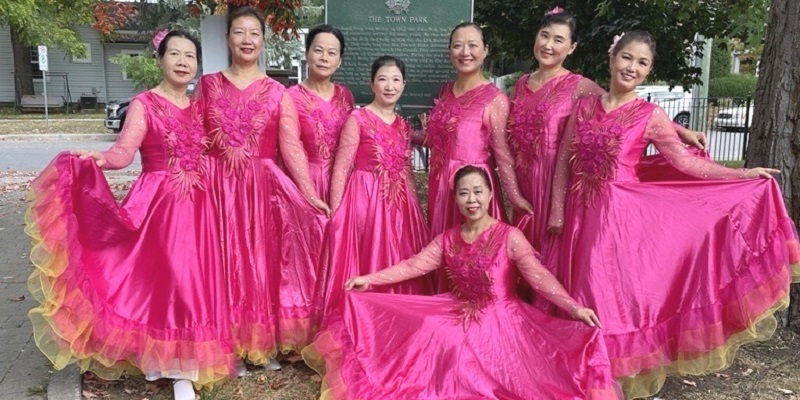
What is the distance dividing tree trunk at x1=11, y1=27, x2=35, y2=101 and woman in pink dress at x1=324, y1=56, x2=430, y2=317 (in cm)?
2753

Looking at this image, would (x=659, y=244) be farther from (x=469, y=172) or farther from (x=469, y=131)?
(x=469, y=131)

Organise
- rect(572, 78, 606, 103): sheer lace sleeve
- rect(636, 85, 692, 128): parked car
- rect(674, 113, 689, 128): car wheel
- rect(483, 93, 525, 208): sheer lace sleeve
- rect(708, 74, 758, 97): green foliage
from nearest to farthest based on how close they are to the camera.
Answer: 1. rect(572, 78, 606, 103): sheer lace sleeve
2. rect(483, 93, 525, 208): sheer lace sleeve
3. rect(674, 113, 689, 128): car wheel
4. rect(636, 85, 692, 128): parked car
5. rect(708, 74, 758, 97): green foliage

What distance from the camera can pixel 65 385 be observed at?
3762mm

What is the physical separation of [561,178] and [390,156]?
96cm

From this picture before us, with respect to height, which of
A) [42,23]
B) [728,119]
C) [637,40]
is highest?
[42,23]

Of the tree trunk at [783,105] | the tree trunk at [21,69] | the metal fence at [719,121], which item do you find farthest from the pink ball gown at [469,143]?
the tree trunk at [21,69]

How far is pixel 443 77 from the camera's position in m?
4.96

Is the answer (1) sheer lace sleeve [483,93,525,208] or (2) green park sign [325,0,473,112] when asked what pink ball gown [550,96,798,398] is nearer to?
(1) sheer lace sleeve [483,93,525,208]

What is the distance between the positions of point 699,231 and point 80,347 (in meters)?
3.15

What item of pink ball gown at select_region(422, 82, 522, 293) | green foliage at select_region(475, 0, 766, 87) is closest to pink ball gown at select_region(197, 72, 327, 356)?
pink ball gown at select_region(422, 82, 522, 293)

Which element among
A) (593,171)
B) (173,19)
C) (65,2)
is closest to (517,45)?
(593,171)

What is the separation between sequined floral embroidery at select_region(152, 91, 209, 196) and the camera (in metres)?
3.51

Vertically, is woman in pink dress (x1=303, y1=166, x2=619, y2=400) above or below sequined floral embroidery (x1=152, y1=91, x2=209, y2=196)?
below

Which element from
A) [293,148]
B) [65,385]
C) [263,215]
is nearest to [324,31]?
[293,148]
